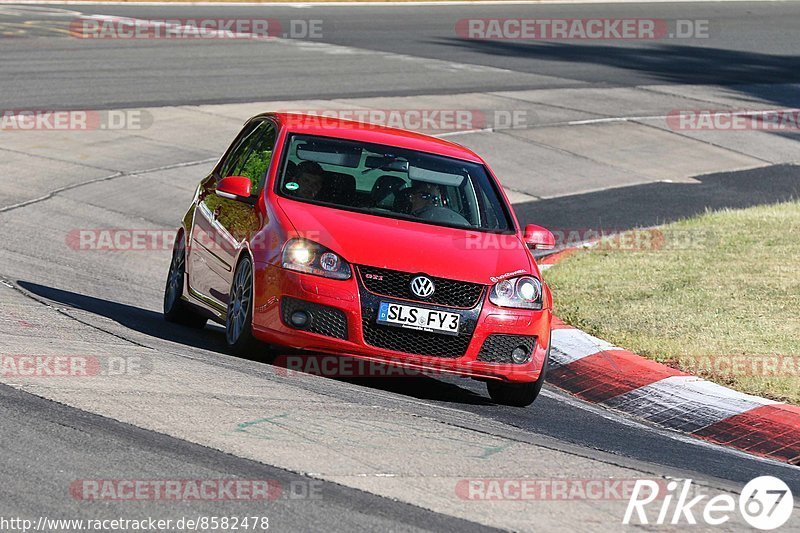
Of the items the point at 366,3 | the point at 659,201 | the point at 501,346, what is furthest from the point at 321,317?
the point at 366,3

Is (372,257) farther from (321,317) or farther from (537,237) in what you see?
(537,237)

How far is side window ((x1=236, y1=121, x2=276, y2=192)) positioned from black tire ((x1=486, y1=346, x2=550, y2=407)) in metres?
2.08

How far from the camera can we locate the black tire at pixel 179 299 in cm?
1013

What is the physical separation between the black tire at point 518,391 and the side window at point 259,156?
2077 mm

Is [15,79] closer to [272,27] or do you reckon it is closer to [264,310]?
[272,27]

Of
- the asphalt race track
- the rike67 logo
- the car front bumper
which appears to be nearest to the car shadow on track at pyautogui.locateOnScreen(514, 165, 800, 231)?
the asphalt race track

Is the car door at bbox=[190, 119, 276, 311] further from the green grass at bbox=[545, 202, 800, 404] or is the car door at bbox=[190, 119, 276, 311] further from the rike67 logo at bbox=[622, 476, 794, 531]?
the rike67 logo at bbox=[622, 476, 794, 531]

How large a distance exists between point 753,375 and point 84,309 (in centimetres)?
454

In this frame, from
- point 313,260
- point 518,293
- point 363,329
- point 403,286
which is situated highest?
point 313,260

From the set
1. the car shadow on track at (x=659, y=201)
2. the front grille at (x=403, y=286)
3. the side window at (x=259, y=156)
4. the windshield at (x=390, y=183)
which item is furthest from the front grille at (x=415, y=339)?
the car shadow on track at (x=659, y=201)

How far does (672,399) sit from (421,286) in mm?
1900

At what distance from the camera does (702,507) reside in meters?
5.96

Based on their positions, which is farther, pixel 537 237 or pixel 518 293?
pixel 537 237

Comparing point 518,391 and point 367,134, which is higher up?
point 367,134
